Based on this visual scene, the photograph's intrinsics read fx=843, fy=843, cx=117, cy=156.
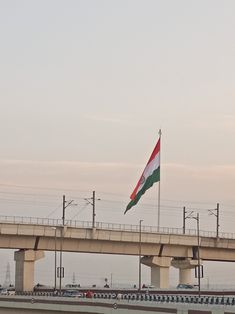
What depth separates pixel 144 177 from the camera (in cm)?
9175

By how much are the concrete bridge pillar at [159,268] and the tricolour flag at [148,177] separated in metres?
29.9

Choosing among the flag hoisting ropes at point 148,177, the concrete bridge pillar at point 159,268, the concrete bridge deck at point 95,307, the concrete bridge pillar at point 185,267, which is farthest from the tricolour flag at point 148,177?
→ the concrete bridge pillar at point 185,267

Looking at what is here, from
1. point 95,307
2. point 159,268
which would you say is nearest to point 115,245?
point 159,268

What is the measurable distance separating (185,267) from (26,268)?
25703 millimetres

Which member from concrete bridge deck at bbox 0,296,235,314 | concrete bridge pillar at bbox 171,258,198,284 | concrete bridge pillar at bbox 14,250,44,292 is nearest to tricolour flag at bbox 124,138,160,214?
concrete bridge deck at bbox 0,296,235,314

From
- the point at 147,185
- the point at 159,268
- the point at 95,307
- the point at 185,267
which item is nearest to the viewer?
the point at 95,307

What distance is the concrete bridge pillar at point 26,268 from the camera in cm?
11562

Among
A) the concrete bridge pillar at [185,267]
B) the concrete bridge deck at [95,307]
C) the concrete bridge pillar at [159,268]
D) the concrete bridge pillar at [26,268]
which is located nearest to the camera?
the concrete bridge deck at [95,307]

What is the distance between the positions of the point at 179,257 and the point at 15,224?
1118 inches

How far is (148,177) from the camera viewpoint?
302 ft

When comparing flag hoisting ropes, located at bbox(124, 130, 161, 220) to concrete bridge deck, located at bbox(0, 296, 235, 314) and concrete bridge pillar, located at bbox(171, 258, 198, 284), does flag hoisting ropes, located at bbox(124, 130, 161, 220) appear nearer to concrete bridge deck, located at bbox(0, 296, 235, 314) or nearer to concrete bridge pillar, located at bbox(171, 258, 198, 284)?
concrete bridge deck, located at bbox(0, 296, 235, 314)

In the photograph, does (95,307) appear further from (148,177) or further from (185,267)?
(185,267)

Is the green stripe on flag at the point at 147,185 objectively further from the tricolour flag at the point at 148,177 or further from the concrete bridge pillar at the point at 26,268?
the concrete bridge pillar at the point at 26,268

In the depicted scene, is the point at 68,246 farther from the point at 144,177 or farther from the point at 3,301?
the point at 3,301
